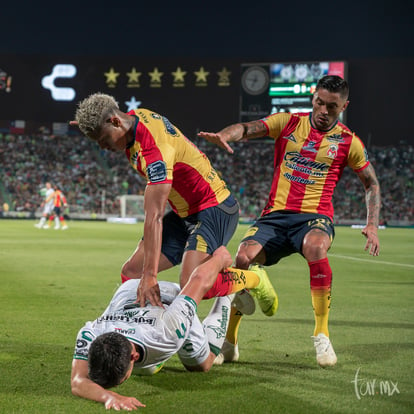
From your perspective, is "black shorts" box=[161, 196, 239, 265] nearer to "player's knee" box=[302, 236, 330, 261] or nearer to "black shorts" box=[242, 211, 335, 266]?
"black shorts" box=[242, 211, 335, 266]

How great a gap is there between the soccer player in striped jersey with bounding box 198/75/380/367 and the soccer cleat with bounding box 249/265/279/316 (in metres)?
0.13

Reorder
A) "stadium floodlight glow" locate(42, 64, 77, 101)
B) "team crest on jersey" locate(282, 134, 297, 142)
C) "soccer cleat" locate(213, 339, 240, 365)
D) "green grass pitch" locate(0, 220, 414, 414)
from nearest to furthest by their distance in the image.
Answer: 1. "green grass pitch" locate(0, 220, 414, 414)
2. "soccer cleat" locate(213, 339, 240, 365)
3. "team crest on jersey" locate(282, 134, 297, 142)
4. "stadium floodlight glow" locate(42, 64, 77, 101)

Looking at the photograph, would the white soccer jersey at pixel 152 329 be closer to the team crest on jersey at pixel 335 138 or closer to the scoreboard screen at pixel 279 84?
the team crest on jersey at pixel 335 138

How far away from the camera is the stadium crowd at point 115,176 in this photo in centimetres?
4588

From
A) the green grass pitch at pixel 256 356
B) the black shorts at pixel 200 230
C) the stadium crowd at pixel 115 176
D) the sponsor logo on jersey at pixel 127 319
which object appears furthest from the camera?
the stadium crowd at pixel 115 176

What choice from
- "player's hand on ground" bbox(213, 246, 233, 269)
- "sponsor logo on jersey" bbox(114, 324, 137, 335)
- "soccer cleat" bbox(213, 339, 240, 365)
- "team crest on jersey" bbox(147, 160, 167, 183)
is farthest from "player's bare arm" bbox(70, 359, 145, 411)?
"soccer cleat" bbox(213, 339, 240, 365)

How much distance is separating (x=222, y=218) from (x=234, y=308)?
0.94 metres

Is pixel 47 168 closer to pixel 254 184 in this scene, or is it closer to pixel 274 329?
pixel 254 184

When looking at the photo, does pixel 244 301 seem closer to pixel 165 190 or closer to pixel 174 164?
pixel 174 164

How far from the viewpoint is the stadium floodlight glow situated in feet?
156

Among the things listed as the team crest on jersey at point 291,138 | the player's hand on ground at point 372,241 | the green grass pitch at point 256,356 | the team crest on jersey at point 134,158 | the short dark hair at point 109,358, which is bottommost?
the green grass pitch at point 256,356

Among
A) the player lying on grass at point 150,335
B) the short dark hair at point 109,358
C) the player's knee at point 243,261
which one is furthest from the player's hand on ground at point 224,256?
the short dark hair at point 109,358

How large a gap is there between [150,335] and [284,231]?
7.67 feet

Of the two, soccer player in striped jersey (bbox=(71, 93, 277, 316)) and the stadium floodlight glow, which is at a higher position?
the stadium floodlight glow
